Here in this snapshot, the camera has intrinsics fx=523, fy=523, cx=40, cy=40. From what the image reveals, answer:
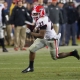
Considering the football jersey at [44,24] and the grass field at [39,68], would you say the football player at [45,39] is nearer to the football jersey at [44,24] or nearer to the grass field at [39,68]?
the football jersey at [44,24]

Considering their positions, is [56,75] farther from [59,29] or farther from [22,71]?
[59,29]

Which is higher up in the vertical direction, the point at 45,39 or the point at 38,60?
the point at 45,39

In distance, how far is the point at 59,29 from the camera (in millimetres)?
19562

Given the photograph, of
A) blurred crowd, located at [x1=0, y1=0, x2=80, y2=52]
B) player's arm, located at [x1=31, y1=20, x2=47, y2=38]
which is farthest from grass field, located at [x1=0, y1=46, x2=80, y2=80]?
blurred crowd, located at [x1=0, y1=0, x2=80, y2=52]

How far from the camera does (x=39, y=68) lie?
38.4 feet

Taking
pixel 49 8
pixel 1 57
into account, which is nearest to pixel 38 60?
pixel 1 57

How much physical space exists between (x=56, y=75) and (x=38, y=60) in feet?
11.2

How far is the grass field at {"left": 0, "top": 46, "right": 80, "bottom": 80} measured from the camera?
10.1 meters

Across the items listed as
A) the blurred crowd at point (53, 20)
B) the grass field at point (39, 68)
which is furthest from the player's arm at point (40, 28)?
the blurred crowd at point (53, 20)

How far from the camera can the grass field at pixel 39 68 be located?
10.1m

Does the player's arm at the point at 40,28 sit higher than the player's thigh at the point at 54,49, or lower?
higher

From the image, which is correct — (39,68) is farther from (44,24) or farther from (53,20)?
(53,20)

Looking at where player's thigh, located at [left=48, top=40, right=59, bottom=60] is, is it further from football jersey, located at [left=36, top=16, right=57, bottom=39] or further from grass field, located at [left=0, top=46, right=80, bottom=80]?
grass field, located at [left=0, top=46, right=80, bottom=80]

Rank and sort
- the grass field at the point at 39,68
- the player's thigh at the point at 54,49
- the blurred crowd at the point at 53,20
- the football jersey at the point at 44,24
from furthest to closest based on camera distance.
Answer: the blurred crowd at the point at 53,20
the player's thigh at the point at 54,49
the football jersey at the point at 44,24
the grass field at the point at 39,68
